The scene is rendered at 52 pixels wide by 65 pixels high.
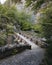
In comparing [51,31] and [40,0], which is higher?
[40,0]

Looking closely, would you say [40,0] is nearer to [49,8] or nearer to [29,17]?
[49,8]

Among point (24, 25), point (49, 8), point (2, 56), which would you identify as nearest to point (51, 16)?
point (49, 8)

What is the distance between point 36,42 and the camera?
1301 cm

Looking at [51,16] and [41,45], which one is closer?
[51,16]

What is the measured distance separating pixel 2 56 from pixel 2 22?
2.21 meters

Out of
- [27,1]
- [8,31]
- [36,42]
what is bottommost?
[36,42]

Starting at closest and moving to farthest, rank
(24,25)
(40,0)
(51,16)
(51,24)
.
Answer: (40,0), (51,24), (51,16), (24,25)

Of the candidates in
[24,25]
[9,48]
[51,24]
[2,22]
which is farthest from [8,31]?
[24,25]

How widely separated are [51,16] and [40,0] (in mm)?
1567

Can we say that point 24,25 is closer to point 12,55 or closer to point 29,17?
point 29,17

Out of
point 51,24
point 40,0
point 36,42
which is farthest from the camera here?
Result: point 36,42

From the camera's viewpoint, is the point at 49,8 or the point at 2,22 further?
the point at 2,22

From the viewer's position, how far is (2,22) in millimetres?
9391

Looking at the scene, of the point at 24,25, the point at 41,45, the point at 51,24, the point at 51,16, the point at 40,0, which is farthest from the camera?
the point at 24,25
